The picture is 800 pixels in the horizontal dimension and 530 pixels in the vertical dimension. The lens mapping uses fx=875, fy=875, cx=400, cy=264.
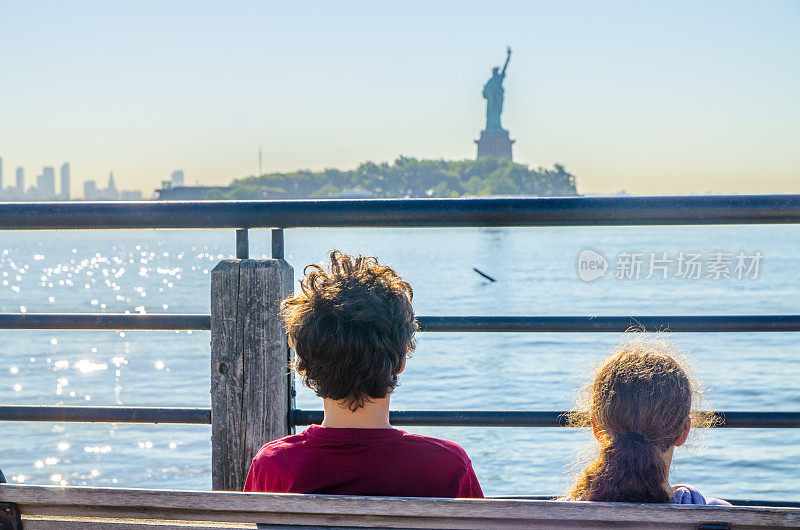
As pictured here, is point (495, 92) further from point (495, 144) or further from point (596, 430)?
point (596, 430)

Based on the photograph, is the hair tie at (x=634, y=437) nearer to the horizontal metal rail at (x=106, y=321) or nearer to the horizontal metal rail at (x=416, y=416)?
the horizontal metal rail at (x=416, y=416)

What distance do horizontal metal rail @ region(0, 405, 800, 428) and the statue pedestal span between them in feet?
315

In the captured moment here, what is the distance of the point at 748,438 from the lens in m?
9.77

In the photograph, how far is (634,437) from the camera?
1.54m

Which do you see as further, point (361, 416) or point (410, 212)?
point (410, 212)

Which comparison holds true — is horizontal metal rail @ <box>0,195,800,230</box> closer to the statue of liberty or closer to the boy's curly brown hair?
the boy's curly brown hair

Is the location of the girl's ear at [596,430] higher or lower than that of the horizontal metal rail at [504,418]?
higher

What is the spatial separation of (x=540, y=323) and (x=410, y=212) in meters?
0.43

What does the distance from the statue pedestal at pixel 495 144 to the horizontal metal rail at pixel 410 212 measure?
96.1 metres

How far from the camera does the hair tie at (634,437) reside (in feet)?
5.02

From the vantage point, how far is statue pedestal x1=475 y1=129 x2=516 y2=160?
96.8m

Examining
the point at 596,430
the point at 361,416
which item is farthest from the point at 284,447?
the point at 596,430

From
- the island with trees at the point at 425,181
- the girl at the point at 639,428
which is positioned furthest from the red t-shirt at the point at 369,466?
the island with trees at the point at 425,181

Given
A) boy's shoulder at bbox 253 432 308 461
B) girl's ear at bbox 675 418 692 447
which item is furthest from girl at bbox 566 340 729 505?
boy's shoulder at bbox 253 432 308 461
